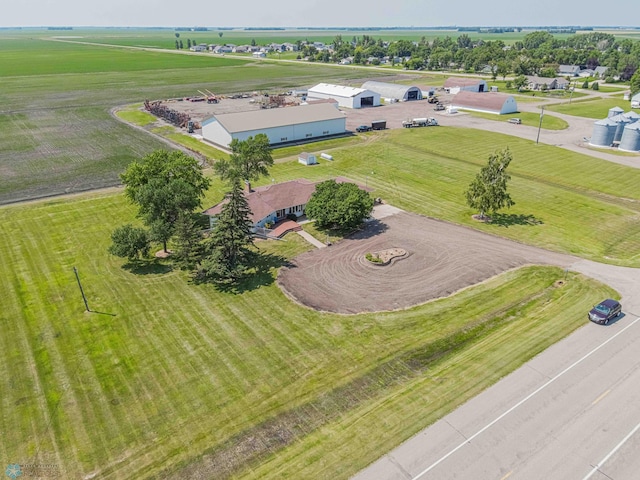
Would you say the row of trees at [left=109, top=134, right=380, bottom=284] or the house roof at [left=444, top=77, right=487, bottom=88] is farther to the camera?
the house roof at [left=444, top=77, right=487, bottom=88]

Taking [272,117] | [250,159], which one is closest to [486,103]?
[272,117]

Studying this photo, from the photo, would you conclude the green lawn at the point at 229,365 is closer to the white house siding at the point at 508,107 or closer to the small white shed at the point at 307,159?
the small white shed at the point at 307,159

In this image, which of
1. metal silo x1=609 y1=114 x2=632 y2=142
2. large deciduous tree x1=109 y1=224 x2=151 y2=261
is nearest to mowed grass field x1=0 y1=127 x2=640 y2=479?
large deciduous tree x1=109 y1=224 x2=151 y2=261

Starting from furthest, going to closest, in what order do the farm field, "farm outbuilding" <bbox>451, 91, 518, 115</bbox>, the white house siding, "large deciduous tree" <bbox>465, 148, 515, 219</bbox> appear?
"farm outbuilding" <bbox>451, 91, 518, 115</bbox>, the white house siding, "large deciduous tree" <bbox>465, 148, 515, 219</bbox>, the farm field

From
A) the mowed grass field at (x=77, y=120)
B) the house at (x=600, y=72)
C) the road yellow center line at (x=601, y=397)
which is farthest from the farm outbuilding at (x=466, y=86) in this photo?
the road yellow center line at (x=601, y=397)

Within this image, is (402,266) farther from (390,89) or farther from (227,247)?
(390,89)

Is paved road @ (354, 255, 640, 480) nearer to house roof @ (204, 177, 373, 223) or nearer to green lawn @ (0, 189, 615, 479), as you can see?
green lawn @ (0, 189, 615, 479)

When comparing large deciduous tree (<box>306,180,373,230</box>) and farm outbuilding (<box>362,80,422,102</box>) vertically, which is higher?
farm outbuilding (<box>362,80,422,102</box>)
